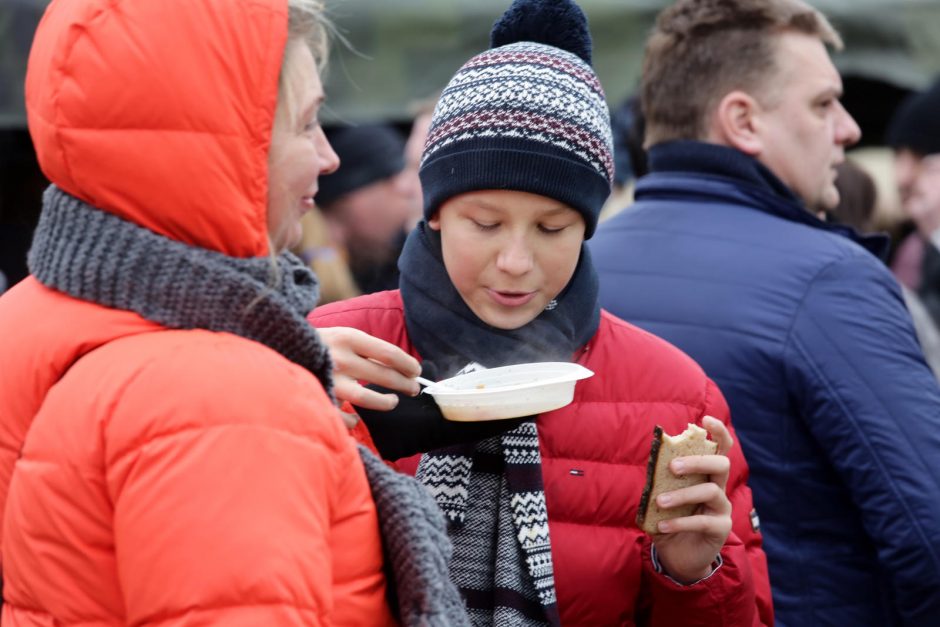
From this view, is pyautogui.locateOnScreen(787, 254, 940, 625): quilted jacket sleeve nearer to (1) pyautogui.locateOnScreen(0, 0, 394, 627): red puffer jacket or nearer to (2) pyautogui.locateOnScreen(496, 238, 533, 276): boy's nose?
(2) pyautogui.locateOnScreen(496, 238, 533, 276): boy's nose

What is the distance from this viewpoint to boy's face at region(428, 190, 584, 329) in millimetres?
2350

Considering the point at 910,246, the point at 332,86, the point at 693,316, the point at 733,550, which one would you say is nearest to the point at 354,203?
the point at 332,86

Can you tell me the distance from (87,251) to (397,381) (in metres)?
0.66

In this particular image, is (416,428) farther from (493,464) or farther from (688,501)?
(688,501)

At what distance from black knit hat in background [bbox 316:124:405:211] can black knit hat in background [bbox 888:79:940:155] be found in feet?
8.17

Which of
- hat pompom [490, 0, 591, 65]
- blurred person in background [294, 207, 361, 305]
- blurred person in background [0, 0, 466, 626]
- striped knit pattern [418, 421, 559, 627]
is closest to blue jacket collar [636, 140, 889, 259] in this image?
hat pompom [490, 0, 591, 65]

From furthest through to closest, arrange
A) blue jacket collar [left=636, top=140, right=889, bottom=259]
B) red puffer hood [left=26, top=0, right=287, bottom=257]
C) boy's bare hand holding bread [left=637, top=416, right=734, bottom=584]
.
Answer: blue jacket collar [left=636, top=140, right=889, bottom=259] → boy's bare hand holding bread [left=637, top=416, right=734, bottom=584] → red puffer hood [left=26, top=0, right=287, bottom=257]

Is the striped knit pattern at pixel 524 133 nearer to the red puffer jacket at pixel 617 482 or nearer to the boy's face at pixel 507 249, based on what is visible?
the boy's face at pixel 507 249

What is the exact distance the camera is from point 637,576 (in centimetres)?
232

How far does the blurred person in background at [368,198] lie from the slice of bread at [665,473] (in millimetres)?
3932

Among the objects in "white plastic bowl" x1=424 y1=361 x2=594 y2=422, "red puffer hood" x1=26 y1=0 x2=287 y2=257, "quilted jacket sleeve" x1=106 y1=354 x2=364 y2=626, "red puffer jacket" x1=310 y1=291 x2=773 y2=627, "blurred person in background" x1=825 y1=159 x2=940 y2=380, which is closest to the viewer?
"quilted jacket sleeve" x1=106 y1=354 x2=364 y2=626

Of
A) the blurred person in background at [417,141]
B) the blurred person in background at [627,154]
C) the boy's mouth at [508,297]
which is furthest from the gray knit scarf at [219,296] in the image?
the blurred person in background at [417,141]

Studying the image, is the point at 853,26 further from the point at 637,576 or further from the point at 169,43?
the point at 169,43

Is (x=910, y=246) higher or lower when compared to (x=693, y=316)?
lower
